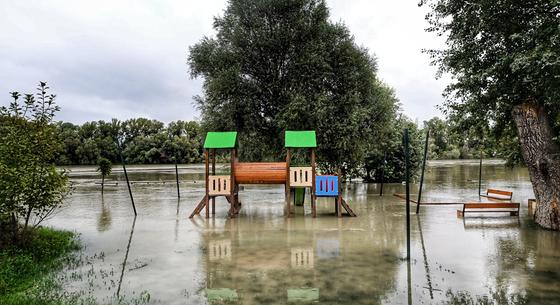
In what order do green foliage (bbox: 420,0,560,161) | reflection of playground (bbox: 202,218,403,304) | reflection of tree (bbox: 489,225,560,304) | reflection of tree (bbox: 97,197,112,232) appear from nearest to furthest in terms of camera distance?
1. reflection of tree (bbox: 489,225,560,304)
2. reflection of playground (bbox: 202,218,403,304)
3. green foliage (bbox: 420,0,560,161)
4. reflection of tree (bbox: 97,197,112,232)

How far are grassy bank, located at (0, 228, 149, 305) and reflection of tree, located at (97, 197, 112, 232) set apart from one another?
182cm

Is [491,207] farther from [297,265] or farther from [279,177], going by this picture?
[297,265]

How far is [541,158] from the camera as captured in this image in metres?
14.2

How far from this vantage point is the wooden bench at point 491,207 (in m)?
16.2

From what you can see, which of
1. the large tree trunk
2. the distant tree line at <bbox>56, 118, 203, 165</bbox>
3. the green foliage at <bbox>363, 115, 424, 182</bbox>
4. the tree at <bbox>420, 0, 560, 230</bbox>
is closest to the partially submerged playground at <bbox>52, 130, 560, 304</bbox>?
the large tree trunk

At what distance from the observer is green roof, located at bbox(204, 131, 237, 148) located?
1780 centimetres

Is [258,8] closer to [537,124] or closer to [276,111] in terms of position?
[276,111]

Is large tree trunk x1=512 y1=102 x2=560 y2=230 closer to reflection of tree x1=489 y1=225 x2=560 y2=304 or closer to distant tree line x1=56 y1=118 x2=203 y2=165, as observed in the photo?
reflection of tree x1=489 y1=225 x2=560 y2=304

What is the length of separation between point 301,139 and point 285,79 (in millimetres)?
8849

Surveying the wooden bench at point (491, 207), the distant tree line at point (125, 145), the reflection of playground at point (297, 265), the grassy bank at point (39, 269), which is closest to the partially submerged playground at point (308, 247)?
the reflection of playground at point (297, 265)

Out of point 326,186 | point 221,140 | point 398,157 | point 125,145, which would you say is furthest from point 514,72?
point 125,145

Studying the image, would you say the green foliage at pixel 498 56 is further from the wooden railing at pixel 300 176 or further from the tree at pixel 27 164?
the tree at pixel 27 164

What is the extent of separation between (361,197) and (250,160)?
755cm

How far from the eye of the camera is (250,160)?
86.9 ft
